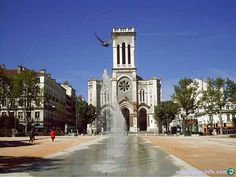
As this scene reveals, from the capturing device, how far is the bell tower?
367 feet

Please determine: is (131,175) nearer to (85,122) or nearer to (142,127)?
(85,122)

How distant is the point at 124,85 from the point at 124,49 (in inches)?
464

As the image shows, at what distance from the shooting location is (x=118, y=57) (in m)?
113

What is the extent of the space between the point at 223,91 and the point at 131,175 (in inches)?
2548

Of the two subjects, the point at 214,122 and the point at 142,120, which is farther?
the point at 142,120

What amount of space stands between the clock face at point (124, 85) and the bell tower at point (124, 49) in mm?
4372

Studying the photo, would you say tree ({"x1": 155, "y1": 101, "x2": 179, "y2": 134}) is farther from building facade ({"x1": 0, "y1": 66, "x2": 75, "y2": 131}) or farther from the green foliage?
building facade ({"x1": 0, "y1": 66, "x2": 75, "y2": 131})

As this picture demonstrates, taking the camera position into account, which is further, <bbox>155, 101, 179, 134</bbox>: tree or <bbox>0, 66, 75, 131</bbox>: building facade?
<bbox>0, 66, 75, 131</bbox>: building facade

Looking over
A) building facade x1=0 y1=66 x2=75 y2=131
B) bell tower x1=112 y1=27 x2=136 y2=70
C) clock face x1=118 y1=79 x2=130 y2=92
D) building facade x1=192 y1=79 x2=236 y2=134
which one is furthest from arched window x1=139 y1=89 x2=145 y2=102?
building facade x1=0 y1=66 x2=75 y2=131

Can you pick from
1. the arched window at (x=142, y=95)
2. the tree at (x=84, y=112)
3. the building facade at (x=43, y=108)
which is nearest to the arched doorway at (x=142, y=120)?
the arched window at (x=142, y=95)

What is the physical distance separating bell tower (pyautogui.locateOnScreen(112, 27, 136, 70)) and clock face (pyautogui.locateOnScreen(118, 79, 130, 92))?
4.37 metres

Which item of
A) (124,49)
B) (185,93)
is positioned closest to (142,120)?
(124,49)

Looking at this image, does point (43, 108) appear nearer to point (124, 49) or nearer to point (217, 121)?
point (124, 49)

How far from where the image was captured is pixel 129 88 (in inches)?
4382
